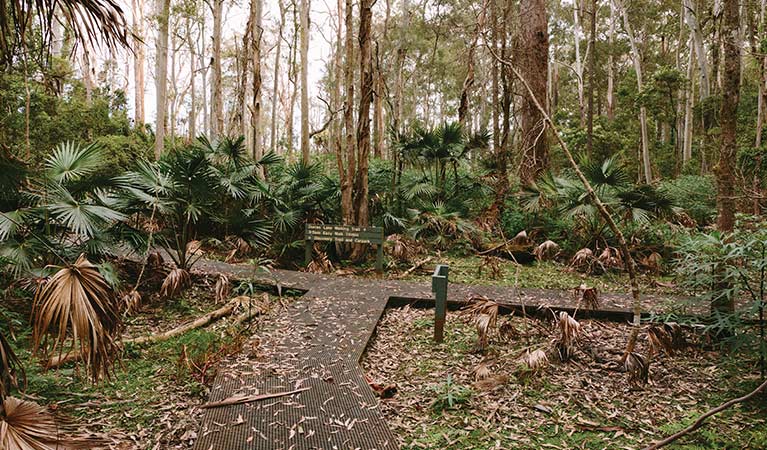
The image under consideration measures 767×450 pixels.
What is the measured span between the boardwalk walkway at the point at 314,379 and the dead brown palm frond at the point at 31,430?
78 cm

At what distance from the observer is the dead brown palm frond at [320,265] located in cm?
839

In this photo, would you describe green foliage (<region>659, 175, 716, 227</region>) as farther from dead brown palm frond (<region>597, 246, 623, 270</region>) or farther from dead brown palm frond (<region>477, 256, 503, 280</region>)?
dead brown palm frond (<region>477, 256, 503, 280</region>)

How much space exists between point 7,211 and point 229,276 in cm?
311

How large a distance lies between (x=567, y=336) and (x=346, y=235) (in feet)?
15.8

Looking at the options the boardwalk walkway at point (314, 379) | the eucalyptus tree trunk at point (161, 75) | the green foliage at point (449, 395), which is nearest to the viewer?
the boardwalk walkway at point (314, 379)

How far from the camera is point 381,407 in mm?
3619

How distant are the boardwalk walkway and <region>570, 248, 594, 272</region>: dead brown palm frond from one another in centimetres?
132

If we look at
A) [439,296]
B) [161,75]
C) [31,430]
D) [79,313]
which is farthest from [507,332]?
[161,75]

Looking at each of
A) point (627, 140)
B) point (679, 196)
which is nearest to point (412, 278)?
point (679, 196)

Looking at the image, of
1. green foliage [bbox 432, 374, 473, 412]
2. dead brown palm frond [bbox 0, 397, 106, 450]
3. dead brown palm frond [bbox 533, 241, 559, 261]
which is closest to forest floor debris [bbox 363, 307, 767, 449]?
green foliage [bbox 432, 374, 473, 412]

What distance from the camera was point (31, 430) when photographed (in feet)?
7.14

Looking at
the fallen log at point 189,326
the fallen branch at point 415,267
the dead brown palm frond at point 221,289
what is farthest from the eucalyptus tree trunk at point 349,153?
the fallen log at point 189,326

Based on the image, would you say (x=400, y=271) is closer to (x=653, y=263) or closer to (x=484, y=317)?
(x=484, y=317)

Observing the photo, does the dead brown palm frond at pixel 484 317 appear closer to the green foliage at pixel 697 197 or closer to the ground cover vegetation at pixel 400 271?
the ground cover vegetation at pixel 400 271
